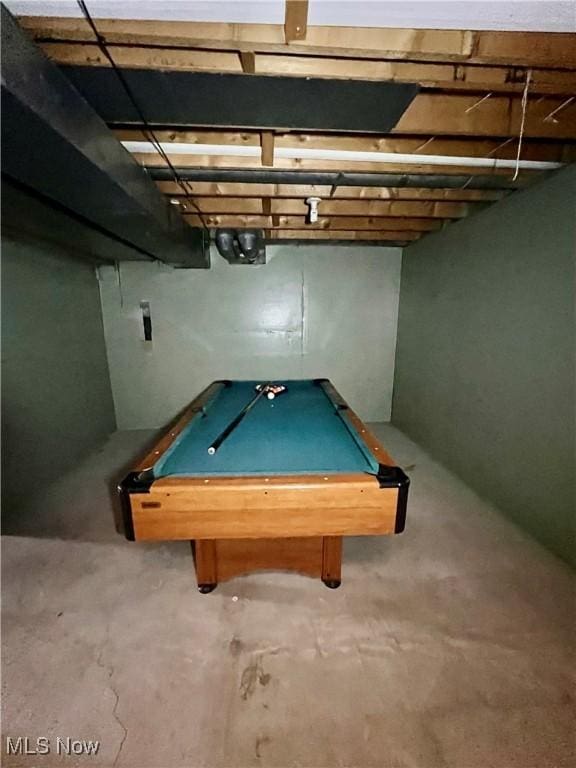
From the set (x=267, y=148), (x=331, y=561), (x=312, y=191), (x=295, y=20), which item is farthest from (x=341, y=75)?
(x=331, y=561)

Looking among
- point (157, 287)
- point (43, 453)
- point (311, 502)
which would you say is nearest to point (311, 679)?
point (311, 502)

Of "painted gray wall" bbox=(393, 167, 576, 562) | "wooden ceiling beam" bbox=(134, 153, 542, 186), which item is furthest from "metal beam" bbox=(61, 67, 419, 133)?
"painted gray wall" bbox=(393, 167, 576, 562)

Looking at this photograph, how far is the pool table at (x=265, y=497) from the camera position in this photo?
139cm

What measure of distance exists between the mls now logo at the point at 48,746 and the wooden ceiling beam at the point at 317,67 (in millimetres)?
2308

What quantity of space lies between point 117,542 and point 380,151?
110 inches

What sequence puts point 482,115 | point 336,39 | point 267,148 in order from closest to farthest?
point 336,39 < point 482,115 < point 267,148

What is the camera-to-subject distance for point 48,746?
1138 mm

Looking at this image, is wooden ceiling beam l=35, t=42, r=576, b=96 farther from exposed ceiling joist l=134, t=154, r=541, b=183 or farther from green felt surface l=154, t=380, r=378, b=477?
green felt surface l=154, t=380, r=378, b=477

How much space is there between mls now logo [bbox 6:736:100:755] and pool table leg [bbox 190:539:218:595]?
0.67 metres

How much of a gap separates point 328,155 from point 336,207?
79 cm

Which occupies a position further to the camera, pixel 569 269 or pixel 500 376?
pixel 500 376

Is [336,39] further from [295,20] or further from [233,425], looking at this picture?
[233,425]

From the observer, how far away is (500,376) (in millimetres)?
2455

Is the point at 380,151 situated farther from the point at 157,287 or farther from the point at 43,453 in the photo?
the point at 43,453
